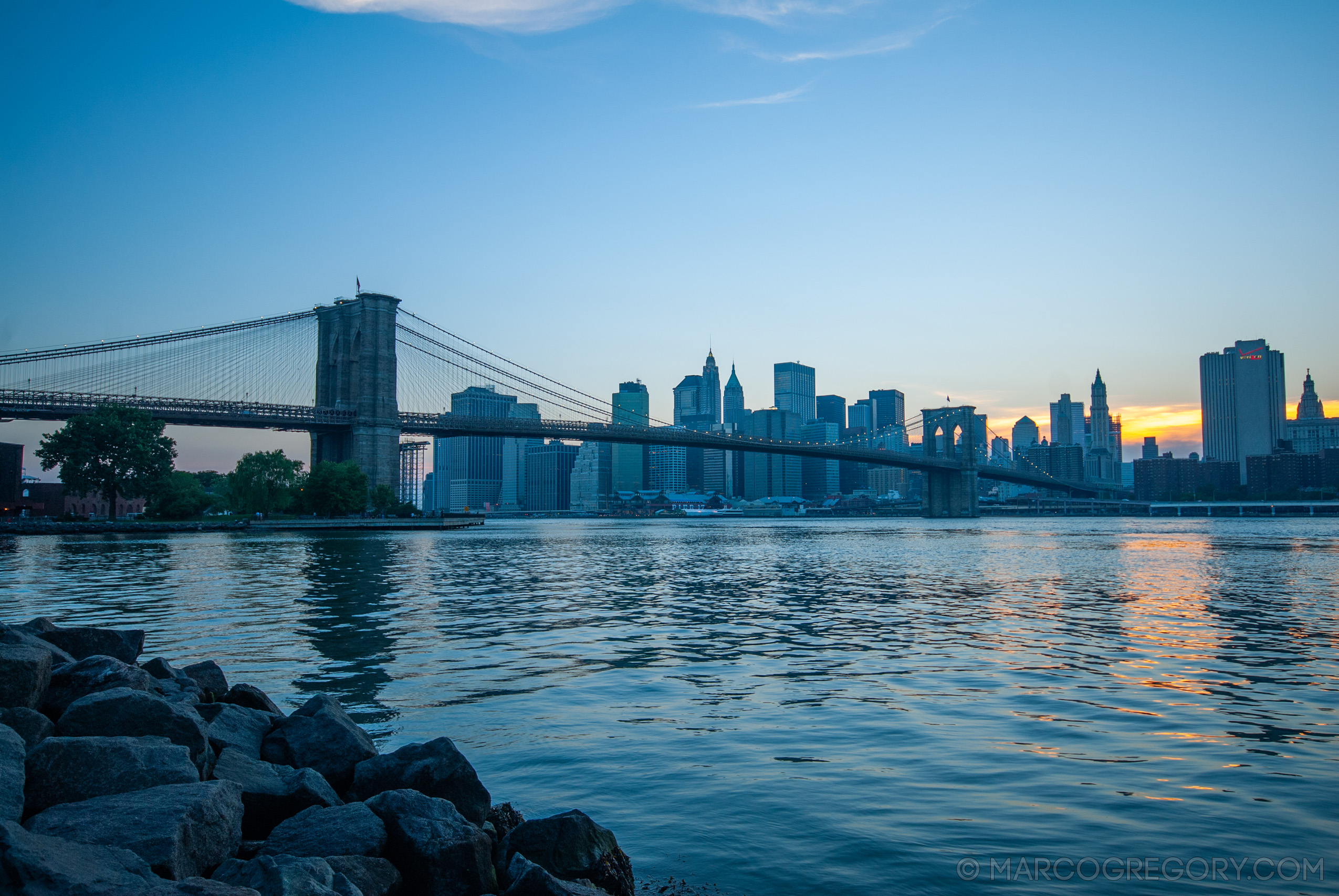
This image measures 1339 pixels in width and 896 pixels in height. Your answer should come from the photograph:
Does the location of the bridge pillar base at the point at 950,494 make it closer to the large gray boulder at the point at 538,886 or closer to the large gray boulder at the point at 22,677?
the large gray boulder at the point at 22,677

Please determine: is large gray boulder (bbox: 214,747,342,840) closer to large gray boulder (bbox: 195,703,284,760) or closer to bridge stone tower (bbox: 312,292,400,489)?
large gray boulder (bbox: 195,703,284,760)

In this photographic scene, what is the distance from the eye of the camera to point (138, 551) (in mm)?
Answer: 44562

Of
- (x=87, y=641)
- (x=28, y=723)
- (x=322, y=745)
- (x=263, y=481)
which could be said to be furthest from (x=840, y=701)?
(x=263, y=481)

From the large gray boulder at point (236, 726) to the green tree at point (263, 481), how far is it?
283 ft

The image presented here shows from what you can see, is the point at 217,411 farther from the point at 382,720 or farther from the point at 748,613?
the point at 382,720

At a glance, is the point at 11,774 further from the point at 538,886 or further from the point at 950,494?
the point at 950,494

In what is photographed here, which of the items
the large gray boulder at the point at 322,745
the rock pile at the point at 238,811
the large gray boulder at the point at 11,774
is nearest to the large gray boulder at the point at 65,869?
the rock pile at the point at 238,811

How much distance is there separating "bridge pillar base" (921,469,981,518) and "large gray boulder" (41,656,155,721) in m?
131

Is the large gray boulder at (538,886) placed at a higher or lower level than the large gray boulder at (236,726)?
lower

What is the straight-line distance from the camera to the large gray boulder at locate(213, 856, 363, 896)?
4.17m

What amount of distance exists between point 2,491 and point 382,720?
4209 inches

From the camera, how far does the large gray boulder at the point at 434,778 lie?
20.0 feet

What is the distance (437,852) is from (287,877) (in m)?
1.00

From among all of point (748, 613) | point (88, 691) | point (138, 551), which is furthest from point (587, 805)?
point (138, 551)
